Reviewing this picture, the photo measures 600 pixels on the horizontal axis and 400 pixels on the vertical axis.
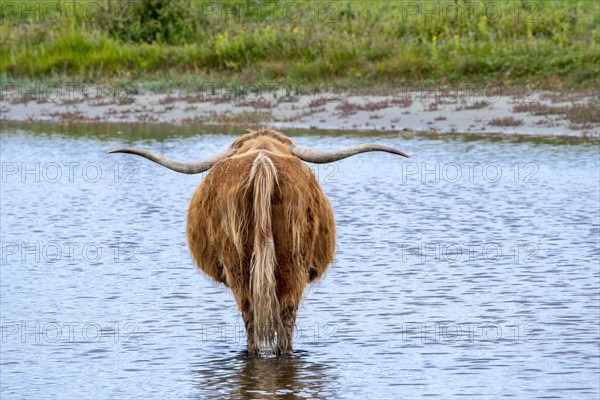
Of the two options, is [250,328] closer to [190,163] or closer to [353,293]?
[190,163]

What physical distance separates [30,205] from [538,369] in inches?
316

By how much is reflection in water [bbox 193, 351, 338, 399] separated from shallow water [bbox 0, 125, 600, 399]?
2 cm

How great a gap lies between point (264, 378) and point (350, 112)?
42.7 ft

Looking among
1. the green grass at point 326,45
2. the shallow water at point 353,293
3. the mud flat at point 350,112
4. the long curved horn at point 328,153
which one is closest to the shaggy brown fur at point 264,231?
the long curved horn at point 328,153

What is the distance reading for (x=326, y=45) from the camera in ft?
80.0

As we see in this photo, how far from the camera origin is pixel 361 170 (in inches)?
659

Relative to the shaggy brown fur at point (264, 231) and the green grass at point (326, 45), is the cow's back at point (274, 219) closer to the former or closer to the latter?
the shaggy brown fur at point (264, 231)

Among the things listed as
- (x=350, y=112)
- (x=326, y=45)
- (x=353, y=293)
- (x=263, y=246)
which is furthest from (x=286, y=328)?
(x=326, y=45)

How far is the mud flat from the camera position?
19094 millimetres

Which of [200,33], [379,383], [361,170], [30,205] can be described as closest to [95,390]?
[379,383]

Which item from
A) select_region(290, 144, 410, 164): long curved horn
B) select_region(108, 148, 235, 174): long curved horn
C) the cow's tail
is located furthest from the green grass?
the cow's tail

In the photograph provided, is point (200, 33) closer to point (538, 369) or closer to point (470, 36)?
point (470, 36)

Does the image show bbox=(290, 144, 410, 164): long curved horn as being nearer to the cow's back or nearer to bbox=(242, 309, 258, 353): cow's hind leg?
the cow's back

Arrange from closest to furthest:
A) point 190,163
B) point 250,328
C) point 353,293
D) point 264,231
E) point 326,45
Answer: point 264,231, point 250,328, point 190,163, point 353,293, point 326,45
